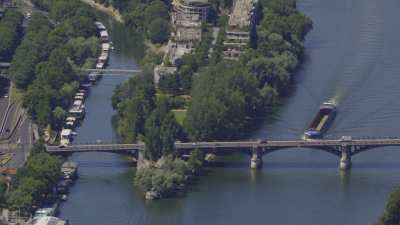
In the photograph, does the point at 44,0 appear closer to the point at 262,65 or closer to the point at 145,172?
the point at 262,65

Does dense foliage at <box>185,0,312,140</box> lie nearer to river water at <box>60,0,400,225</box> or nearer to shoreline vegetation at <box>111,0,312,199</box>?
shoreline vegetation at <box>111,0,312,199</box>

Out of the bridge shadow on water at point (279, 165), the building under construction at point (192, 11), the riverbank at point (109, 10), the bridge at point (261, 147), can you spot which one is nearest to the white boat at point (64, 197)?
the bridge shadow on water at point (279, 165)

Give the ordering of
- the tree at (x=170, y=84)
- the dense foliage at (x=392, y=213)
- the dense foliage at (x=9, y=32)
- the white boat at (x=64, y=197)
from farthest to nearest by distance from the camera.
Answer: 1. the dense foliage at (x=9, y=32)
2. the tree at (x=170, y=84)
3. the white boat at (x=64, y=197)
4. the dense foliage at (x=392, y=213)

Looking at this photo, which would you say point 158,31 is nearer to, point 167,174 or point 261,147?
point 261,147

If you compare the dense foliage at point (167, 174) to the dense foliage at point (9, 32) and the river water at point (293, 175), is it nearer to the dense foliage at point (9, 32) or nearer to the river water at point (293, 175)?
the river water at point (293, 175)

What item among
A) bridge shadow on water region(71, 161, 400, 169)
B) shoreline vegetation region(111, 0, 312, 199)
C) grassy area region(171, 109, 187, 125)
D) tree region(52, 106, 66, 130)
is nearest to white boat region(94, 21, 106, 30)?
shoreline vegetation region(111, 0, 312, 199)

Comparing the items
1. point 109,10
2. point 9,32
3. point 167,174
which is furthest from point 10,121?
point 109,10
